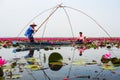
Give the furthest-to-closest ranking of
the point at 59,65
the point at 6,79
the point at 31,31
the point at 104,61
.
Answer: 1. the point at 31,31
2. the point at 104,61
3. the point at 59,65
4. the point at 6,79

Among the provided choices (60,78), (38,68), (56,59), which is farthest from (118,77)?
(56,59)

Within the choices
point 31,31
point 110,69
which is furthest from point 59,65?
point 31,31

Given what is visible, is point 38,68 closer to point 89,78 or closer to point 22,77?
point 22,77

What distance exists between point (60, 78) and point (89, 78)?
64 cm

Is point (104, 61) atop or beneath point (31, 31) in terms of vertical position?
beneath

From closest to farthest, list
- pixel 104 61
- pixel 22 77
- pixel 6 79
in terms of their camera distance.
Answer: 1. pixel 6 79
2. pixel 22 77
3. pixel 104 61

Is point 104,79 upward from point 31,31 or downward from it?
downward

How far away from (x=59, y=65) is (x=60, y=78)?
108 inches

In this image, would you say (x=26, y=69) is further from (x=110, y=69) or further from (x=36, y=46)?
Result: (x=36, y=46)

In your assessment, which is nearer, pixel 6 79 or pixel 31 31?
pixel 6 79

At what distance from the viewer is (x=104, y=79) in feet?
21.4

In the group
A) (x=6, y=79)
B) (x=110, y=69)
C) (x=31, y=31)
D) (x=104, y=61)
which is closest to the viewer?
(x=6, y=79)

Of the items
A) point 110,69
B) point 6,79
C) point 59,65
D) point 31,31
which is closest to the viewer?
point 6,79

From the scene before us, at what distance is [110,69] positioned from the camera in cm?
818
